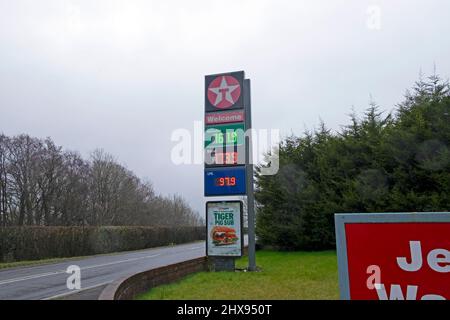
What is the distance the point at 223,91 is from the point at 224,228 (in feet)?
16.3

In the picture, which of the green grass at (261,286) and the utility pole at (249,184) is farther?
the utility pole at (249,184)

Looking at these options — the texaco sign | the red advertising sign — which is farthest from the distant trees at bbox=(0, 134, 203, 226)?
the red advertising sign

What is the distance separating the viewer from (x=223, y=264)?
14195 millimetres

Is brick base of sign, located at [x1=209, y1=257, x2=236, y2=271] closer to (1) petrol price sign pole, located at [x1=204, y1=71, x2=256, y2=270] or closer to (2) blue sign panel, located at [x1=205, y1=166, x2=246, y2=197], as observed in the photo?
(1) petrol price sign pole, located at [x1=204, y1=71, x2=256, y2=270]

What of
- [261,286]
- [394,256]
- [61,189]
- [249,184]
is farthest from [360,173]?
[61,189]

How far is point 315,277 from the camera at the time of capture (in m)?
11.6

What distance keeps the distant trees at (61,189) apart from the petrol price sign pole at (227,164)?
30.0 metres

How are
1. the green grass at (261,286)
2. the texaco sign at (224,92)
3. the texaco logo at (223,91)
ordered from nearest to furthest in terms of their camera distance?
the green grass at (261,286) → the texaco sign at (224,92) → the texaco logo at (223,91)

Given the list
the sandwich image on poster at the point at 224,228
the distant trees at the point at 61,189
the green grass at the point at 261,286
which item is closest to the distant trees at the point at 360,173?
the green grass at the point at 261,286

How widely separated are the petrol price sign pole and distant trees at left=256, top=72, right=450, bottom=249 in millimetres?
5864

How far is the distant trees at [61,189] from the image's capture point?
1517 inches

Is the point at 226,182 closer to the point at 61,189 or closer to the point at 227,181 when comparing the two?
the point at 227,181

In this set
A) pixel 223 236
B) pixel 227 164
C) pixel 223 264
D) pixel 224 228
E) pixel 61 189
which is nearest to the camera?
pixel 227 164

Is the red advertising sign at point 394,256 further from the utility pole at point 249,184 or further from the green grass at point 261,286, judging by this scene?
the utility pole at point 249,184
